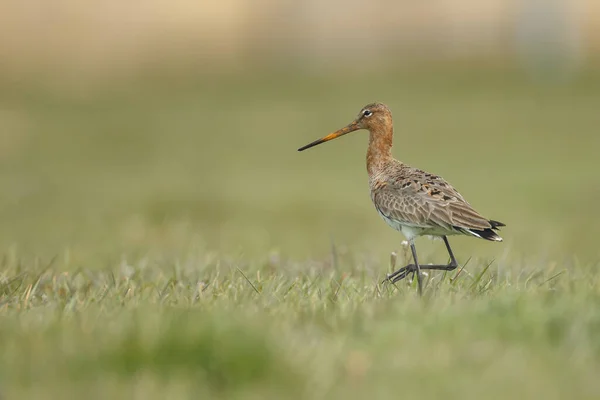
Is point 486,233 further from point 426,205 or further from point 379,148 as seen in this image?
point 379,148

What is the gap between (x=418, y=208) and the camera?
645 cm

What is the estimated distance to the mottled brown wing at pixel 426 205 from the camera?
6277 mm

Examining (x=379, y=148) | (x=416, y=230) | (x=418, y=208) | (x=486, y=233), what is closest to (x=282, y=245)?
(x=379, y=148)

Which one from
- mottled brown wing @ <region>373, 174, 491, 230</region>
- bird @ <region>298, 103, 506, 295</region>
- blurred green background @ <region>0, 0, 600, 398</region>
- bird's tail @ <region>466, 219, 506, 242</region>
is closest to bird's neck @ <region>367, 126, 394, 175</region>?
bird @ <region>298, 103, 506, 295</region>

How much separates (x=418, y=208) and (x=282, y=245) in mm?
5492

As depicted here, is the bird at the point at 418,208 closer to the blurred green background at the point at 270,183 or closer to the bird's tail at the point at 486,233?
the bird's tail at the point at 486,233

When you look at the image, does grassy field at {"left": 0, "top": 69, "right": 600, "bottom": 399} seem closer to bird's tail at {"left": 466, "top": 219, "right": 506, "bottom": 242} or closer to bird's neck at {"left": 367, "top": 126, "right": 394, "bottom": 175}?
bird's tail at {"left": 466, "top": 219, "right": 506, "bottom": 242}

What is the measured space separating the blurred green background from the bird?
1.31 feet

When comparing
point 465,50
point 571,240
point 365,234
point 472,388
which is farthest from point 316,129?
point 472,388

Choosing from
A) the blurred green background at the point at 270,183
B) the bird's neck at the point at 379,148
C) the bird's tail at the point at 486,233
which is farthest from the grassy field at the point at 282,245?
the bird's neck at the point at 379,148

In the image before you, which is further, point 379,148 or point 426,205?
point 379,148

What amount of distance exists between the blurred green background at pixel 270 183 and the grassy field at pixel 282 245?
2 cm

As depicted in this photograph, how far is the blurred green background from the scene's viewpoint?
408 centimetres

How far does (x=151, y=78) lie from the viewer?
32.1 m
